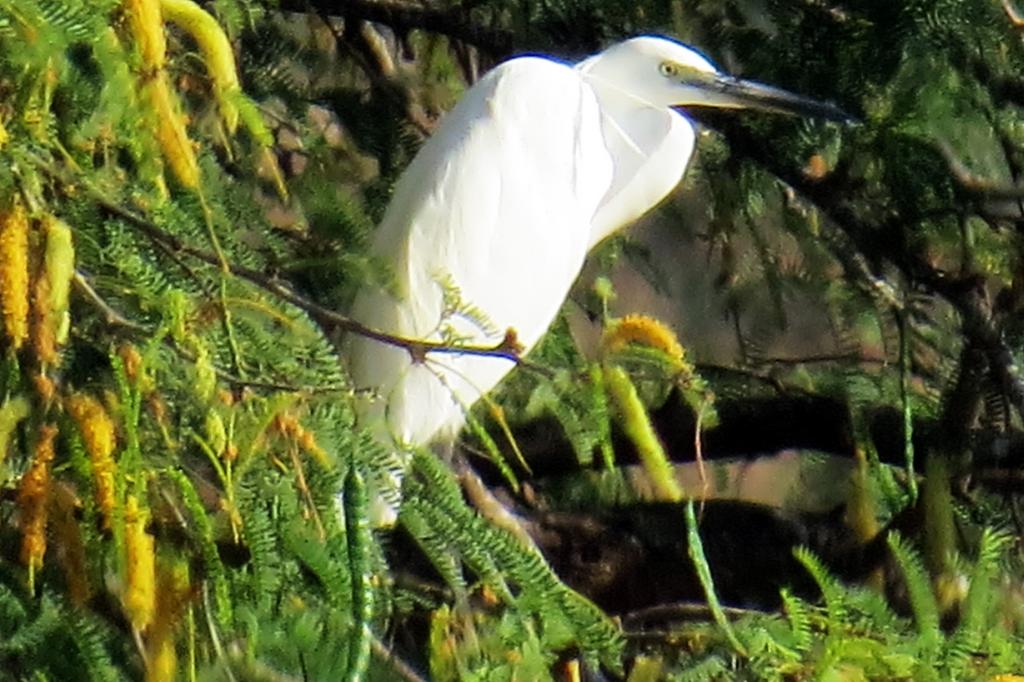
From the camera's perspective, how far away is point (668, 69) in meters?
2.23

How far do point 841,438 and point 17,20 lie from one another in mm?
1600

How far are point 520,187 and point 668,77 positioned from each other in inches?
8.1

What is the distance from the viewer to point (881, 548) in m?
2.14

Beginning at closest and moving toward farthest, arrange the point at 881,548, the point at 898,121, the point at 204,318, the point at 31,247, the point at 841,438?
the point at 31,247
the point at 204,318
the point at 898,121
the point at 881,548
the point at 841,438

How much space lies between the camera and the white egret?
6.98 feet

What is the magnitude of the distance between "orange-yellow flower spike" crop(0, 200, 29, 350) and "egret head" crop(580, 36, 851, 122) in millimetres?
1218

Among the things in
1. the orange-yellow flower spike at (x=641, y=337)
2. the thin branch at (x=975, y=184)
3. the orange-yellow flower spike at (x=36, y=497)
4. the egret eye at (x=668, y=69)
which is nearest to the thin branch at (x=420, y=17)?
the egret eye at (x=668, y=69)

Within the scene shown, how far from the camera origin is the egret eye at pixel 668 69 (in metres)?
2.22

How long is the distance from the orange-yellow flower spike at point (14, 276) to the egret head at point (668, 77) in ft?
4.00

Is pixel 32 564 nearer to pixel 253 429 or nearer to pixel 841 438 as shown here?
pixel 253 429

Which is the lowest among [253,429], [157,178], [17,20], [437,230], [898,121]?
[437,230]

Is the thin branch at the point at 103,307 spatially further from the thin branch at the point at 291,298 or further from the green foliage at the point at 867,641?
the green foliage at the point at 867,641

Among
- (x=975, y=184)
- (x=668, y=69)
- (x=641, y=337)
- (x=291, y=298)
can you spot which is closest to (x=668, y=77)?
(x=668, y=69)

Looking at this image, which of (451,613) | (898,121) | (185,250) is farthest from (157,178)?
(898,121)
